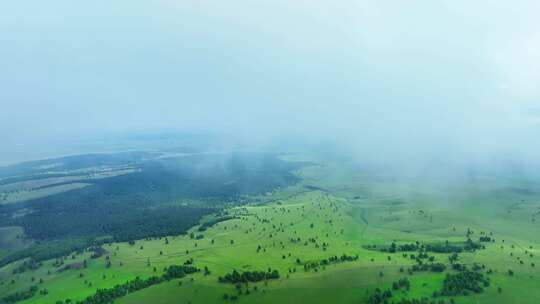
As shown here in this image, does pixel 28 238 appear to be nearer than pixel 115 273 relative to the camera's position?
No

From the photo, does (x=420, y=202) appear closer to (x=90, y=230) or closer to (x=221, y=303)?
(x=221, y=303)

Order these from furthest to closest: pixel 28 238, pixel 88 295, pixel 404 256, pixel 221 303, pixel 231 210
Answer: pixel 231 210
pixel 28 238
pixel 404 256
pixel 88 295
pixel 221 303

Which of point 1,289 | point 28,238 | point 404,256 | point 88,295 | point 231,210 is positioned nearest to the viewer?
point 88,295

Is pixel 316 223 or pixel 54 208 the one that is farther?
pixel 54 208

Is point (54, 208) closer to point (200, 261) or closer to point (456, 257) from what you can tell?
point (200, 261)

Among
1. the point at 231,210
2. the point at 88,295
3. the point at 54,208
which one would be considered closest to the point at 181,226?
the point at 231,210

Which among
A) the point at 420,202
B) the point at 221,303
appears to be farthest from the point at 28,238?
the point at 420,202
